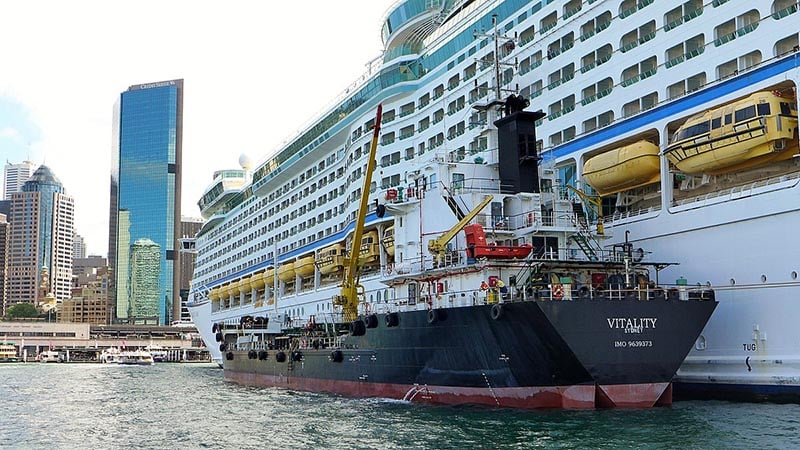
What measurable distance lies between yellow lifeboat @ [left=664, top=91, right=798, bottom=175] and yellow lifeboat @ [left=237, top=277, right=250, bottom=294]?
4285 cm

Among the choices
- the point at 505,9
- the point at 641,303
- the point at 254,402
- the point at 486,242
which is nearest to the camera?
the point at 641,303

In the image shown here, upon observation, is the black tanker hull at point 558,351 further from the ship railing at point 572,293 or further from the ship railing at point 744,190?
the ship railing at point 744,190

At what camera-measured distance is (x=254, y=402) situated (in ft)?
103

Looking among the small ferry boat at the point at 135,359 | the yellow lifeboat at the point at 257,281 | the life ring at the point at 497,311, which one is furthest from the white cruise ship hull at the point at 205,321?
the life ring at the point at 497,311

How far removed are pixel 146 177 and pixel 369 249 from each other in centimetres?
16157

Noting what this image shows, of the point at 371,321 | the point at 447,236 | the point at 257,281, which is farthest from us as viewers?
the point at 257,281

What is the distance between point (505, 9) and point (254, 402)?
20067mm

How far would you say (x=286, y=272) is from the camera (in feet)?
184

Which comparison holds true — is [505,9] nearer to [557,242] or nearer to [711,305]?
[557,242]

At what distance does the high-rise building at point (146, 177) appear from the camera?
192625 mm

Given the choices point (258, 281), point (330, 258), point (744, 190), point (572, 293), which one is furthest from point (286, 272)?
point (744, 190)

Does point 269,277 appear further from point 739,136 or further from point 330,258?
point 739,136

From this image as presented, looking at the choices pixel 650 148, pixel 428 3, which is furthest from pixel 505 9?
pixel 650 148

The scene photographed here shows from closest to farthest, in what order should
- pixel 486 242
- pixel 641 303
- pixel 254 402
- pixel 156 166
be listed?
pixel 641 303
pixel 486 242
pixel 254 402
pixel 156 166
